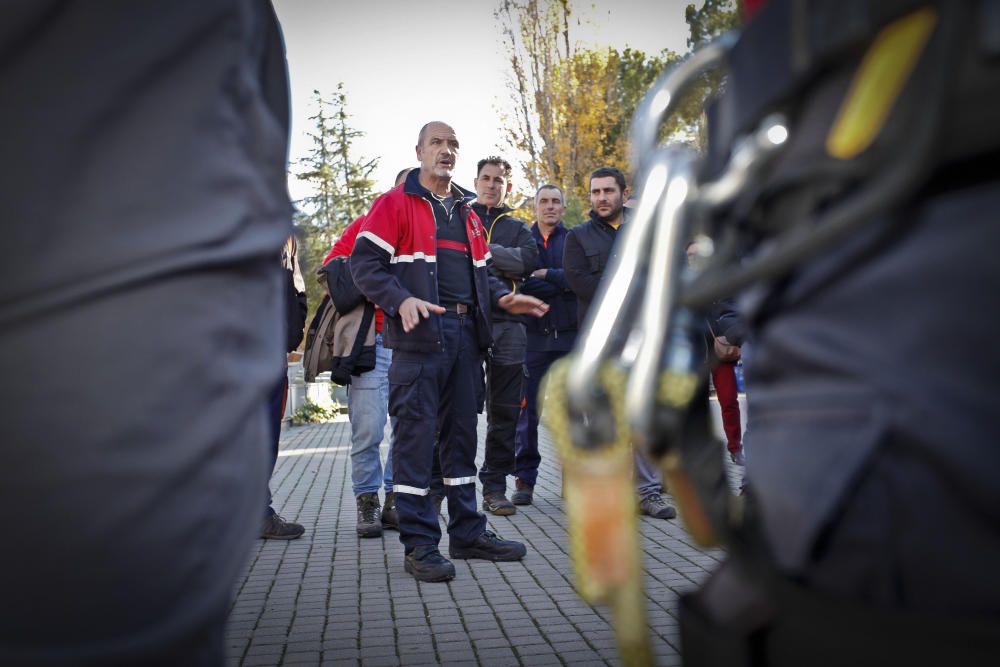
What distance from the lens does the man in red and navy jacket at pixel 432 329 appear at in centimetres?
549

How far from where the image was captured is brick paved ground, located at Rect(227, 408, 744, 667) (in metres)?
4.04

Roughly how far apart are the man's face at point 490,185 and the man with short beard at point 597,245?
2.77ft

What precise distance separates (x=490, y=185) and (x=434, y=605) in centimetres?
420

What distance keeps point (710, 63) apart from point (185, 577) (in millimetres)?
803

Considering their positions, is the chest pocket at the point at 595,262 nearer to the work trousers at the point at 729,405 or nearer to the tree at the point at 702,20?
the work trousers at the point at 729,405

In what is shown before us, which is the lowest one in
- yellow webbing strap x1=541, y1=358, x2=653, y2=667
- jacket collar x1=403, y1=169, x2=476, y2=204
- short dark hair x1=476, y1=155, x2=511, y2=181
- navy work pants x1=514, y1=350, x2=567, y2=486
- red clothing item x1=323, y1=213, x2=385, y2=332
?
navy work pants x1=514, y1=350, x2=567, y2=486

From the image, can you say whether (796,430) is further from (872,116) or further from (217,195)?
(217,195)

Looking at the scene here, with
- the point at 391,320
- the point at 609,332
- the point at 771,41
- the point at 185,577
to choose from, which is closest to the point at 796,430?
the point at 609,332

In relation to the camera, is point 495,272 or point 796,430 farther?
point 495,272

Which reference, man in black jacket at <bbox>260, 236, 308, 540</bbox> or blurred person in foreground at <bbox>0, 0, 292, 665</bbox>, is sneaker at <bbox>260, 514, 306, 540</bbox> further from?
Result: blurred person in foreground at <bbox>0, 0, 292, 665</bbox>

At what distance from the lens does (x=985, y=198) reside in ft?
2.86

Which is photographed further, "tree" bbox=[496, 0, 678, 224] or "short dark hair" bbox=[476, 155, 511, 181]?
"tree" bbox=[496, 0, 678, 224]

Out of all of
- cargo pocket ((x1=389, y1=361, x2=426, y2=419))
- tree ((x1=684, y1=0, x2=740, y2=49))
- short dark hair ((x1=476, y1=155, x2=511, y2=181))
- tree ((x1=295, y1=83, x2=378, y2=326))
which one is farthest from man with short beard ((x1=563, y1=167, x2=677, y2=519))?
tree ((x1=295, y1=83, x2=378, y2=326))

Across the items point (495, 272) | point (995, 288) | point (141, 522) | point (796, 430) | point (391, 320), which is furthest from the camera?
point (495, 272)
